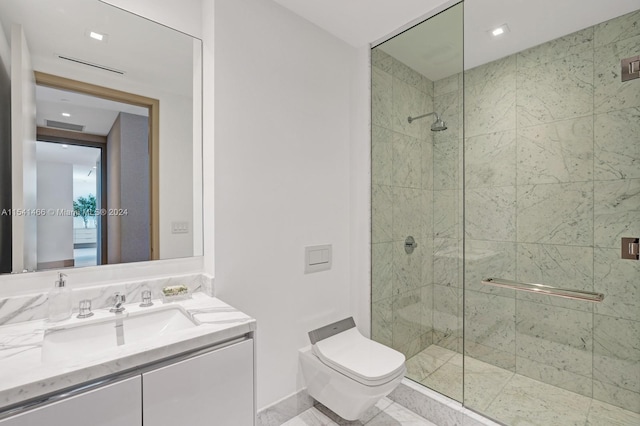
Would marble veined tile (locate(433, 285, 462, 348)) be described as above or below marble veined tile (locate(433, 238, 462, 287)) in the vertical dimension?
below

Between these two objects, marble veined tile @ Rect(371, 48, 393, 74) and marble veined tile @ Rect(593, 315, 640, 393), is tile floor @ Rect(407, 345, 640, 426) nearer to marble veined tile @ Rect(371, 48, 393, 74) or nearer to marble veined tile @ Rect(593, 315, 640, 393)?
marble veined tile @ Rect(593, 315, 640, 393)

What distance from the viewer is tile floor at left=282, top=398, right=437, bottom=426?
1779 mm

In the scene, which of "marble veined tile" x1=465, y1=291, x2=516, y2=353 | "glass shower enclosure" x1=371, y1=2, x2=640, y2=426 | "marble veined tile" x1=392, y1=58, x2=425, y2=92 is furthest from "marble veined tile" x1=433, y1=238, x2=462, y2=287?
"marble veined tile" x1=392, y1=58, x2=425, y2=92

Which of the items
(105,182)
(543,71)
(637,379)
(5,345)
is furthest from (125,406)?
(543,71)

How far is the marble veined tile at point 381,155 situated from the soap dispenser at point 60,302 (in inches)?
68.7

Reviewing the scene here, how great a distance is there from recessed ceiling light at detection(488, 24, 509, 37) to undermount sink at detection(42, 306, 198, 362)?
95.3 inches

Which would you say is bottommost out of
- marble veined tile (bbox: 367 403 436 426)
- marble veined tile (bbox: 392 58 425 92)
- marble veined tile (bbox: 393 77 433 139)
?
marble veined tile (bbox: 367 403 436 426)

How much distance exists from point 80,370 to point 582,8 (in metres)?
2.82

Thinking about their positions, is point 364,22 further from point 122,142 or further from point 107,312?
point 107,312

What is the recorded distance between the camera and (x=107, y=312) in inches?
49.4

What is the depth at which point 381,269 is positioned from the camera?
2.18m

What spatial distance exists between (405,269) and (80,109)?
6.63 ft

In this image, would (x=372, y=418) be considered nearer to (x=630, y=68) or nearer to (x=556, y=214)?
(x=556, y=214)

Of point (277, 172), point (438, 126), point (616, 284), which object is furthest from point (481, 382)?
point (277, 172)
